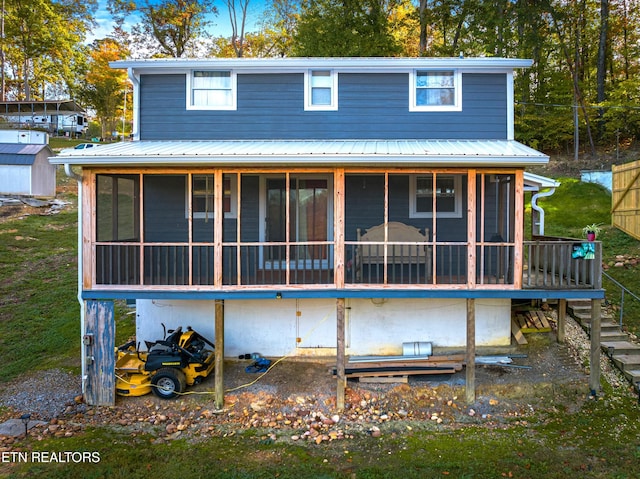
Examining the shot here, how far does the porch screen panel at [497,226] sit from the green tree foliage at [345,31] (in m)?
14.0

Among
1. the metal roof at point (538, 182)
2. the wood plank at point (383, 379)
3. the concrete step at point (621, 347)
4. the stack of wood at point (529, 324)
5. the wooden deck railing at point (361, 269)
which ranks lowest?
the wood plank at point (383, 379)

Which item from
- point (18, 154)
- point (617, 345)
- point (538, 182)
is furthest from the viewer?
point (18, 154)

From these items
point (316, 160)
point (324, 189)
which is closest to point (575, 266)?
point (316, 160)

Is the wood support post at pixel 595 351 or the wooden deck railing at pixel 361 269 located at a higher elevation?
the wooden deck railing at pixel 361 269

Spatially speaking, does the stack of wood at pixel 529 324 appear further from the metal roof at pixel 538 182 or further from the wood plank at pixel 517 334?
the metal roof at pixel 538 182

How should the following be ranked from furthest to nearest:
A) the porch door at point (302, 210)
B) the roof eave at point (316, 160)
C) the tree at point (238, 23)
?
the tree at point (238, 23)
the porch door at point (302, 210)
the roof eave at point (316, 160)

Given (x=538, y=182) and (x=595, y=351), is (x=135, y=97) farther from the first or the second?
(x=595, y=351)

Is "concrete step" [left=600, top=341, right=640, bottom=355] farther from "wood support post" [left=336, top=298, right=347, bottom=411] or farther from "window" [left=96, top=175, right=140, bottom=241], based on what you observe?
"window" [left=96, top=175, right=140, bottom=241]

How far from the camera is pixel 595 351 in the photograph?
953 cm

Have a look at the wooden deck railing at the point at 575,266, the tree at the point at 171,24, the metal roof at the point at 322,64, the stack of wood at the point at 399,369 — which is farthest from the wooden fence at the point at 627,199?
the tree at the point at 171,24

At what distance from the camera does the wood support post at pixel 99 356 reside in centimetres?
954

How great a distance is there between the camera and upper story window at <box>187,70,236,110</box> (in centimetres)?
1149

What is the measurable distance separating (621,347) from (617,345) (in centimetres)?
13

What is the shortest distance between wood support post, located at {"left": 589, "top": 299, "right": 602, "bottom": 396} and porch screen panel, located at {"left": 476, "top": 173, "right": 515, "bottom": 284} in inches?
77.3
